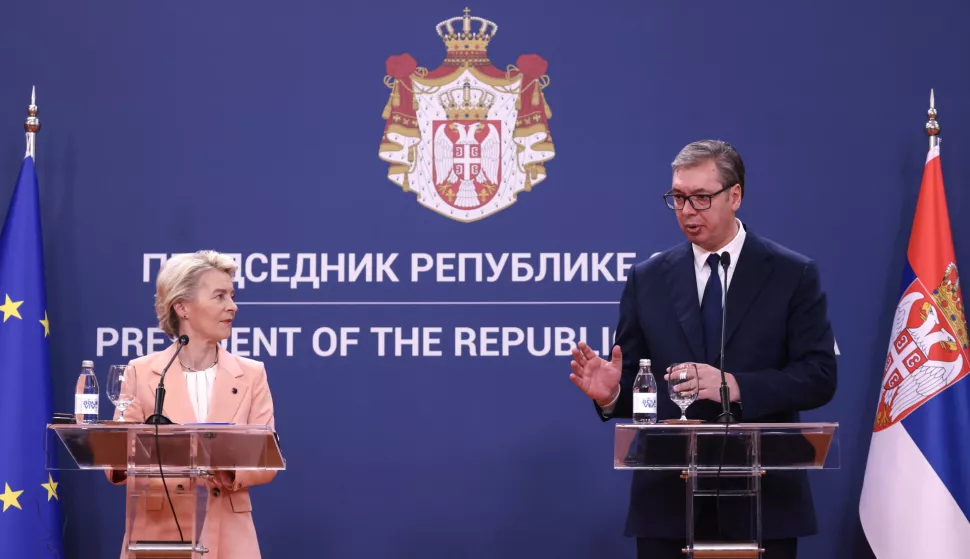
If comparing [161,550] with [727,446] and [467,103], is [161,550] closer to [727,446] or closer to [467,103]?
[727,446]

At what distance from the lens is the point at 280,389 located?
469 centimetres

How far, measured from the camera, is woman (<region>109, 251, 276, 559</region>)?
3461mm

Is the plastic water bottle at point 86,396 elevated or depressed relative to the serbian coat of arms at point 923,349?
depressed

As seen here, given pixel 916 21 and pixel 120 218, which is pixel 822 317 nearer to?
pixel 916 21

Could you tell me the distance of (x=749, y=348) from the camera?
3.23 metres

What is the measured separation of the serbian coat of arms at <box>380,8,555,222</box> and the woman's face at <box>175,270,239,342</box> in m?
1.23

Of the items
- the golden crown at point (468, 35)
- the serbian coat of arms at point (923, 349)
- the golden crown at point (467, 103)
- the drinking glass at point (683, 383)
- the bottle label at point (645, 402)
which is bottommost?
the bottle label at point (645, 402)

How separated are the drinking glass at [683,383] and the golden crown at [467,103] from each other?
2148mm

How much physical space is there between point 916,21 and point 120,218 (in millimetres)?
3542

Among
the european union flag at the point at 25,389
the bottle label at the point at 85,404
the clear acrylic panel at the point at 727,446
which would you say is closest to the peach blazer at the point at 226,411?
the bottle label at the point at 85,404

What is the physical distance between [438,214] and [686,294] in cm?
168

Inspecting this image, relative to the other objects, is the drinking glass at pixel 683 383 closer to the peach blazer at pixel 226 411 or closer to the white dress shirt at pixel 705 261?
the white dress shirt at pixel 705 261

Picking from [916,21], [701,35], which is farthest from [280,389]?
[916,21]

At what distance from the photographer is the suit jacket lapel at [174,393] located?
11.6 feet
